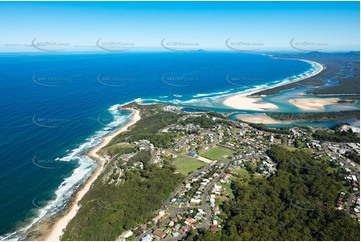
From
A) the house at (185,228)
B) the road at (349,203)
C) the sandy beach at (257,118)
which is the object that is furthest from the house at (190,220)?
the sandy beach at (257,118)

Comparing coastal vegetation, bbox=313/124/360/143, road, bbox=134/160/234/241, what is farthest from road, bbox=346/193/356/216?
coastal vegetation, bbox=313/124/360/143

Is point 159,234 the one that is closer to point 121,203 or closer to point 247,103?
point 121,203

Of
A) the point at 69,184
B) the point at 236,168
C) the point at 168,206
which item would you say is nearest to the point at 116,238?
the point at 168,206

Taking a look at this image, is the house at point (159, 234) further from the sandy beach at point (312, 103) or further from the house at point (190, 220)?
the sandy beach at point (312, 103)

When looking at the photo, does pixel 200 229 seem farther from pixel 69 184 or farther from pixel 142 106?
pixel 142 106

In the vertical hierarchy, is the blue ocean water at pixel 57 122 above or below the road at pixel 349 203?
below

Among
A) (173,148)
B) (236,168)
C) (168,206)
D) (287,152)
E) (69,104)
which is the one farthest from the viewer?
(69,104)
